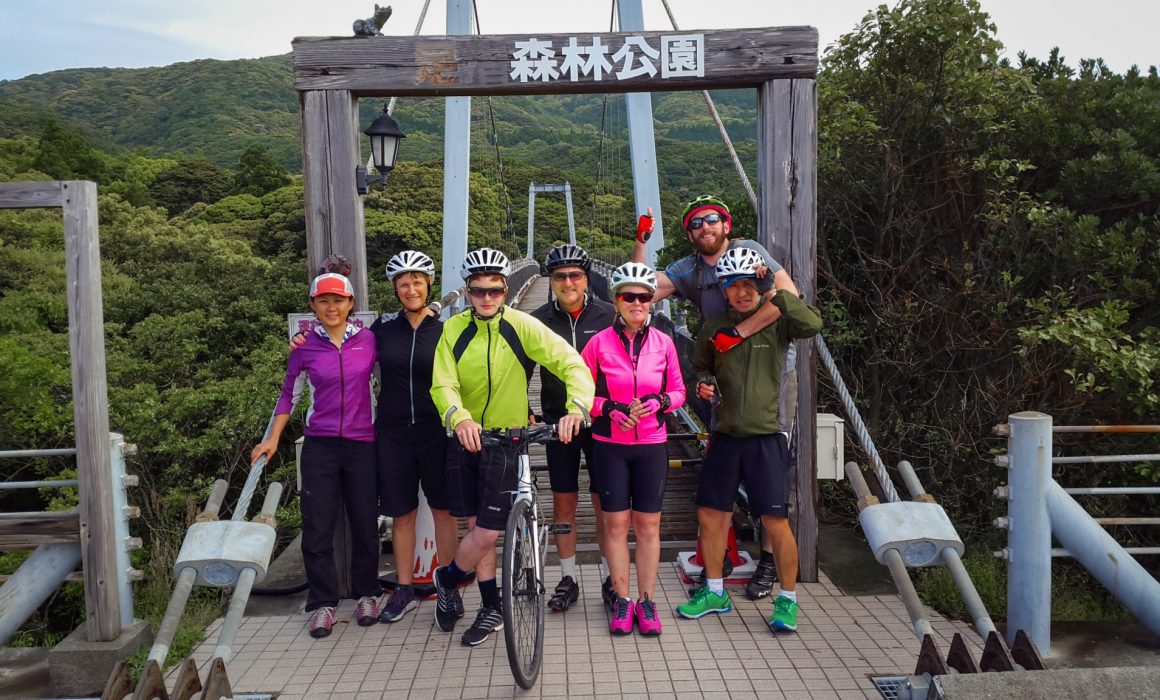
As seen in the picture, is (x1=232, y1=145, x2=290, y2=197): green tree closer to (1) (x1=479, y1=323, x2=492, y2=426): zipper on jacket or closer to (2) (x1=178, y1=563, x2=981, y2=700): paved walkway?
(2) (x1=178, y1=563, x2=981, y2=700): paved walkway

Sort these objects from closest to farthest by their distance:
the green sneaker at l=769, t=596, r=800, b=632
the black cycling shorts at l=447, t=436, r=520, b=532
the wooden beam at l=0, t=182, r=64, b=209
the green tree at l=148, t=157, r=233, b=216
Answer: the wooden beam at l=0, t=182, r=64, b=209, the black cycling shorts at l=447, t=436, r=520, b=532, the green sneaker at l=769, t=596, r=800, b=632, the green tree at l=148, t=157, r=233, b=216

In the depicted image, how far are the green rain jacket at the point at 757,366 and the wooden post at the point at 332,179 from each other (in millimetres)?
1744

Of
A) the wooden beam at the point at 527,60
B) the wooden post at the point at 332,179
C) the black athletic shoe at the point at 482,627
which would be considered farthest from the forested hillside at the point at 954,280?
the black athletic shoe at the point at 482,627

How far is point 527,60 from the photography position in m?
4.15

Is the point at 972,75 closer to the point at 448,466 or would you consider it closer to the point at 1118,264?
the point at 1118,264

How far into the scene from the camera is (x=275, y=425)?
12.4ft

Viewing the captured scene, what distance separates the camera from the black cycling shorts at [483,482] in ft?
11.3

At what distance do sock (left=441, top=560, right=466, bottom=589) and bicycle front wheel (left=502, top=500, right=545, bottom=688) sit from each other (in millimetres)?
507

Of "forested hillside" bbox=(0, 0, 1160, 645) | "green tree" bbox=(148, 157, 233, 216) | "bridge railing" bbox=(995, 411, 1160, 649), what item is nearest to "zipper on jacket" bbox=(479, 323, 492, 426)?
"bridge railing" bbox=(995, 411, 1160, 649)

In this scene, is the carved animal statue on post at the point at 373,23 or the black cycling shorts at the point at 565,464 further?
the carved animal statue on post at the point at 373,23

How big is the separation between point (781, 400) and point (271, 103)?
193ft

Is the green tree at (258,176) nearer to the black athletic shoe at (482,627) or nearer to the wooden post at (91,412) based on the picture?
the wooden post at (91,412)

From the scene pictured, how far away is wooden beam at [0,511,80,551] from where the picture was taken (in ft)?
11.3

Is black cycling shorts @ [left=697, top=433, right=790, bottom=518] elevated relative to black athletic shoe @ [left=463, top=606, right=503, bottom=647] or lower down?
elevated
